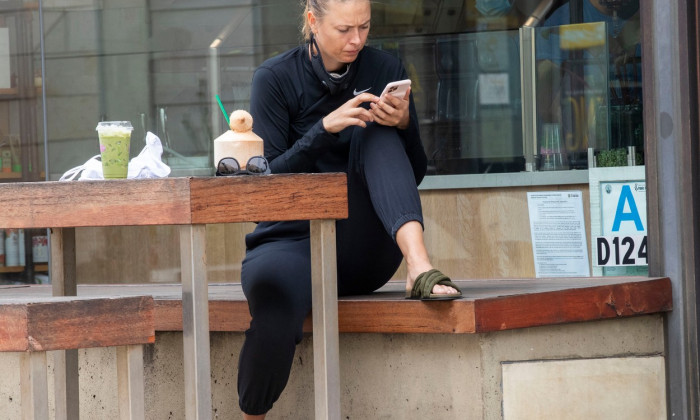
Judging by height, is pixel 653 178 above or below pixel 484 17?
below

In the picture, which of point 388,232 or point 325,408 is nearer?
point 325,408

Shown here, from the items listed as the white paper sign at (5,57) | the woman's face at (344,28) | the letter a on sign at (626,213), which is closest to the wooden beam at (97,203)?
the woman's face at (344,28)

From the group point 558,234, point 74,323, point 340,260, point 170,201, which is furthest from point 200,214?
point 558,234

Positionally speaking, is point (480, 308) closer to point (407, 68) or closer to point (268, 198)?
point (268, 198)

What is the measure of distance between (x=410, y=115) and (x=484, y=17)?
2332mm

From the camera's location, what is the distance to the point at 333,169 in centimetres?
263

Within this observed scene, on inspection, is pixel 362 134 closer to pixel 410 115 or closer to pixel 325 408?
pixel 410 115

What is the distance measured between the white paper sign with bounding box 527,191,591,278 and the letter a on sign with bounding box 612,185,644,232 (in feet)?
0.89

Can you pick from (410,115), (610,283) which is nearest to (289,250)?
(410,115)

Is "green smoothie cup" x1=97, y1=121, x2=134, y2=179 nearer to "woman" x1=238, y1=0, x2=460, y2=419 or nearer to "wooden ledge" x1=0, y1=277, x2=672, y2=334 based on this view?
"woman" x1=238, y1=0, x2=460, y2=419

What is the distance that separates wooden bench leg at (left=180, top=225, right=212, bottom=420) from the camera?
1.95m

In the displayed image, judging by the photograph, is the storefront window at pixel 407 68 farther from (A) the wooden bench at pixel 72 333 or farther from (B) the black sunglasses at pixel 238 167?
(A) the wooden bench at pixel 72 333

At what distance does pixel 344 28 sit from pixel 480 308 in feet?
2.52

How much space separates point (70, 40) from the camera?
5297 millimetres
